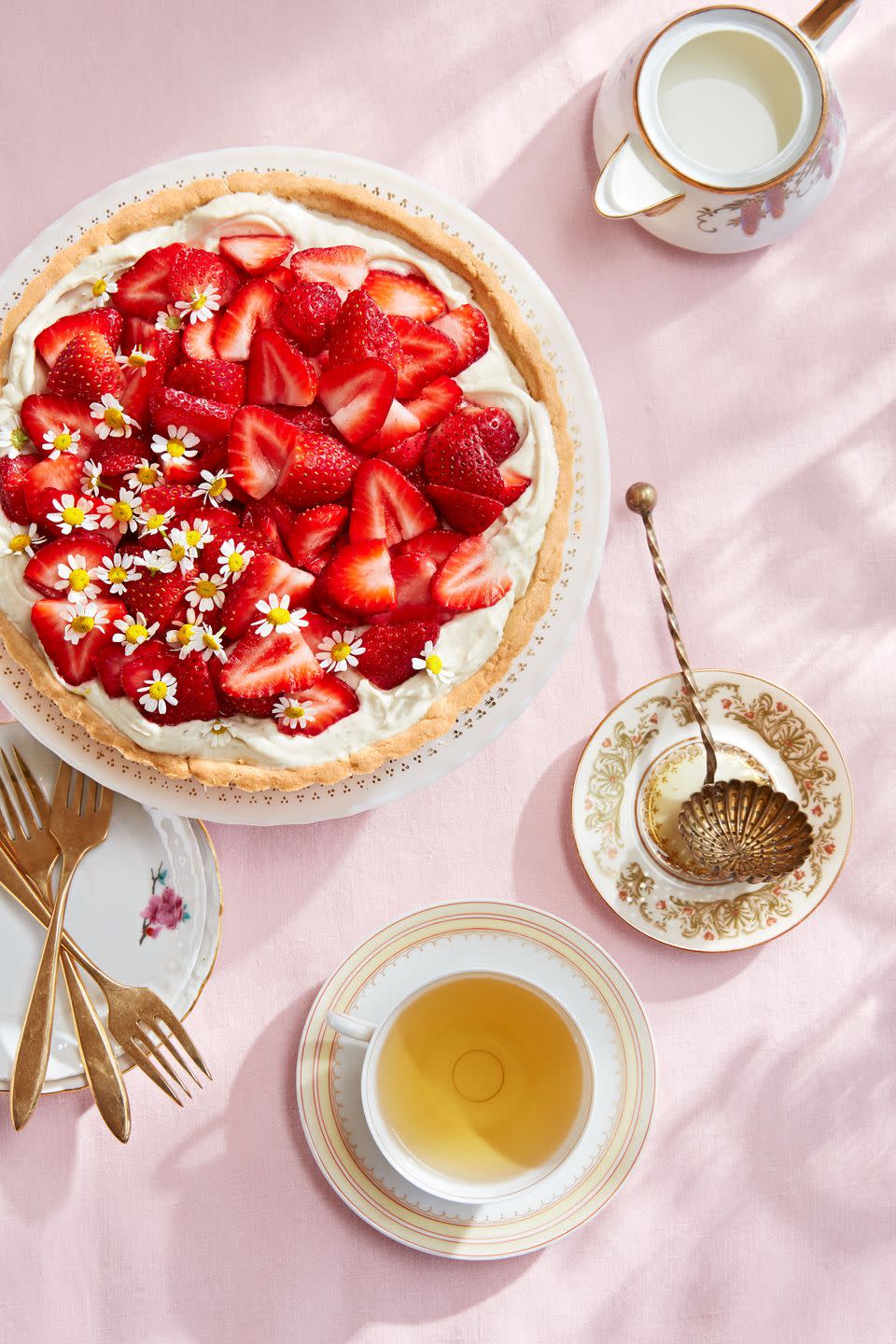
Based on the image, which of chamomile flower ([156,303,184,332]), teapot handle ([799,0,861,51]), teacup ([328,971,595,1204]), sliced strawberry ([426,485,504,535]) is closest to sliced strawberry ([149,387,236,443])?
chamomile flower ([156,303,184,332])

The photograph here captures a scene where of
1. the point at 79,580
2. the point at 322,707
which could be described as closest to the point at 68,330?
the point at 79,580

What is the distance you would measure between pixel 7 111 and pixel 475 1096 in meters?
Answer: 2.17

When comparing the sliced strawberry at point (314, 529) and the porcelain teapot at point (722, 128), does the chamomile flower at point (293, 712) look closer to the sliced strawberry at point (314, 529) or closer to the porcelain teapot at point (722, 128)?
the sliced strawberry at point (314, 529)

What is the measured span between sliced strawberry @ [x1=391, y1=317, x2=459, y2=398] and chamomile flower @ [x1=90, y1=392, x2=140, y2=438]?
1.49 feet

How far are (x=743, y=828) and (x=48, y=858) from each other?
1.31 m

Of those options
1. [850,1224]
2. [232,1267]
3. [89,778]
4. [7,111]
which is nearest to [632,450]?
[89,778]

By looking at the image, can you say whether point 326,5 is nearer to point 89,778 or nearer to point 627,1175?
point 89,778

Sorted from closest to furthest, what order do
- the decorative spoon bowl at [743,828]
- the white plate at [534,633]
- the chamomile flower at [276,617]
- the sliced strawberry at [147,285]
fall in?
the chamomile flower at [276,617] < the sliced strawberry at [147,285] < the white plate at [534,633] < the decorative spoon bowl at [743,828]

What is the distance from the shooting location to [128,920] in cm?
209

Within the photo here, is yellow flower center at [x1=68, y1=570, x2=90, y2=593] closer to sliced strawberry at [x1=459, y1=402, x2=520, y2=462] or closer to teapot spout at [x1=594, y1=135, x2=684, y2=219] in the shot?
sliced strawberry at [x1=459, y1=402, x2=520, y2=462]

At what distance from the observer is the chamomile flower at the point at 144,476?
177 cm

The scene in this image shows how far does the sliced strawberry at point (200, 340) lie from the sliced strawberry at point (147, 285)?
8 centimetres

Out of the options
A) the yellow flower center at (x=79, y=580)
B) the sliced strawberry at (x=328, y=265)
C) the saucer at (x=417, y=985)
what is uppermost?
the sliced strawberry at (x=328, y=265)

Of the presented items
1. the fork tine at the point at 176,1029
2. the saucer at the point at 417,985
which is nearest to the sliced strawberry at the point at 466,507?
the saucer at the point at 417,985
